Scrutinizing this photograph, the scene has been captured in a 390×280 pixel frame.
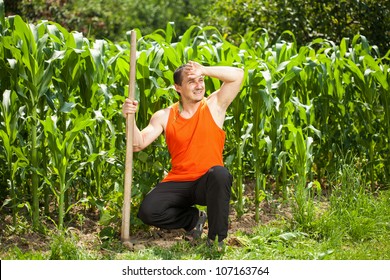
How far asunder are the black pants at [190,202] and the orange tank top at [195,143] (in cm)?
9

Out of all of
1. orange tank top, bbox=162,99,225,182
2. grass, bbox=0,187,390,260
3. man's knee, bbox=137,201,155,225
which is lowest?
grass, bbox=0,187,390,260

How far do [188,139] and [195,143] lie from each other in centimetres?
6

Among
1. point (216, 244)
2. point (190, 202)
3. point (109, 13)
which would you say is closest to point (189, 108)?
point (190, 202)

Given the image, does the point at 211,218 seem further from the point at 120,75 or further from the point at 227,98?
the point at 120,75

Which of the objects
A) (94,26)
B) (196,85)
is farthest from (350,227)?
(94,26)

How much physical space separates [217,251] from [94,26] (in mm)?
12222

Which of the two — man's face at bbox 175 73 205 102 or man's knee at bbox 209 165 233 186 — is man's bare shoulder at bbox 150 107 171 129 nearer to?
man's face at bbox 175 73 205 102

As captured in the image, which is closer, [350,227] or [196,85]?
[196,85]

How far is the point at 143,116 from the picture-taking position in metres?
5.63

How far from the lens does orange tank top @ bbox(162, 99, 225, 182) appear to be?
521 centimetres

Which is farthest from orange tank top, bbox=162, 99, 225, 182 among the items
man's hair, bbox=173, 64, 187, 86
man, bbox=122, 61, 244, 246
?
man's hair, bbox=173, 64, 187, 86

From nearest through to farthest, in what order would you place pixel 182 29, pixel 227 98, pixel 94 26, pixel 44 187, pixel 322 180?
pixel 227 98, pixel 44 187, pixel 322 180, pixel 94 26, pixel 182 29

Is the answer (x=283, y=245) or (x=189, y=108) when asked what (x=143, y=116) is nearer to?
(x=189, y=108)

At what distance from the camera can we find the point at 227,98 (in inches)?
207
